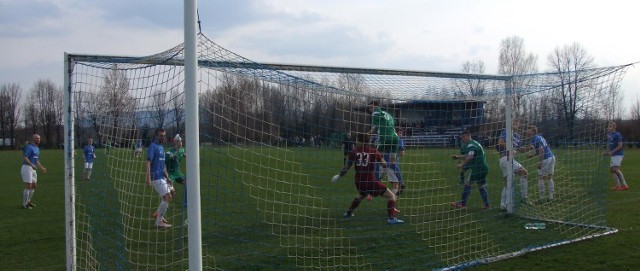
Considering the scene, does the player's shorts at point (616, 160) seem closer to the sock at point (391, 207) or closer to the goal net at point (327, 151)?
the goal net at point (327, 151)

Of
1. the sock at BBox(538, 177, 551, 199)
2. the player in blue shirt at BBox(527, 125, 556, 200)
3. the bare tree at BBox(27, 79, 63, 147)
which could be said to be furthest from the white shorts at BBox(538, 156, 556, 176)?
the bare tree at BBox(27, 79, 63, 147)

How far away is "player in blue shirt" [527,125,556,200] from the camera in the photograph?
367 inches

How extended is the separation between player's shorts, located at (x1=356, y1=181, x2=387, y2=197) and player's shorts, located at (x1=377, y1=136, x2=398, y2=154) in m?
0.58

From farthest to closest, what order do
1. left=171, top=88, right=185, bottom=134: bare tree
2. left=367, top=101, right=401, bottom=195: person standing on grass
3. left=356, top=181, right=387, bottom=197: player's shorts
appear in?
left=356, top=181, right=387, bottom=197: player's shorts < left=367, top=101, right=401, bottom=195: person standing on grass < left=171, top=88, right=185, bottom=134: bare tree

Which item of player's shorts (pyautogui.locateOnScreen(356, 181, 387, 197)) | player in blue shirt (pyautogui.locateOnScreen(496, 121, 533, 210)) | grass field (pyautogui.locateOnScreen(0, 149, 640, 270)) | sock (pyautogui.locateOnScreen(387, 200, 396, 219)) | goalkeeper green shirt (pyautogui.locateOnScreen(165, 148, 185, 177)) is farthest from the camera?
goalkeeper green shirt (pyautogui.locateOnScreen(165, 148, 185, 177))

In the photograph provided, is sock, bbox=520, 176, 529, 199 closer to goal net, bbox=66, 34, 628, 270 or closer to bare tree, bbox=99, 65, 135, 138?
goal net, bbox=66, 34, 628, 270

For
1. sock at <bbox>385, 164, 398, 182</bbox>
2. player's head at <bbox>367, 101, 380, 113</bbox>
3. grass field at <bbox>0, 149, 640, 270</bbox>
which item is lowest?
grass field at <bbox>0, 149, 640, 270</bbox>

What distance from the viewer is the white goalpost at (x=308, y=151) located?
546 centimetres

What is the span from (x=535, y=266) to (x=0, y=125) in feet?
288

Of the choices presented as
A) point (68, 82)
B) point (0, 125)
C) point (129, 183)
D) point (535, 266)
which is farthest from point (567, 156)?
point (0, 125)

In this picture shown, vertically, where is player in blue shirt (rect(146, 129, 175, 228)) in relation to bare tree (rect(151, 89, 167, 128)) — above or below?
below

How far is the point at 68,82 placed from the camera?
5.48 m

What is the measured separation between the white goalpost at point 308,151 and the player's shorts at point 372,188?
465 mm

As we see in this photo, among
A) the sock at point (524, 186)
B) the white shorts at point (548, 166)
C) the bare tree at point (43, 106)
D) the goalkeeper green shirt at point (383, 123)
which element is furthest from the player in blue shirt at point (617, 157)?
the bare tree at point (43, 106)
